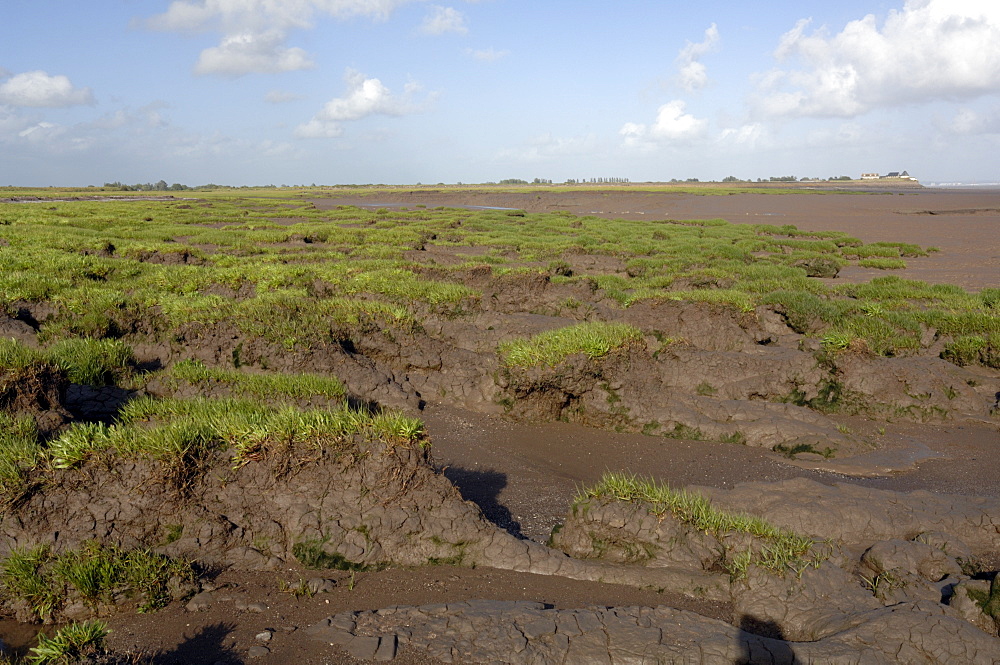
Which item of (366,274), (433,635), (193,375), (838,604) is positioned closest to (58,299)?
(193,375)

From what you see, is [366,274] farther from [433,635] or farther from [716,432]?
[433,635]

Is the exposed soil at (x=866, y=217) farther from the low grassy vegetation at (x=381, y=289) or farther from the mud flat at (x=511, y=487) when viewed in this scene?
the mud flat at (x=511, y=487)

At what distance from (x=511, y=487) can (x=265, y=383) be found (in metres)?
3.61

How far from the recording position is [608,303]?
581 inches

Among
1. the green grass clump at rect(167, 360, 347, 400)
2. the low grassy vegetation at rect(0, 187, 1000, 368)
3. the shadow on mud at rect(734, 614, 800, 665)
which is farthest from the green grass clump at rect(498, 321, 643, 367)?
the shadow on mud at rect(734, 614, 800, 665)

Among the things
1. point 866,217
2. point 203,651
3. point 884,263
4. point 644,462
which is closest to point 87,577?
point 203,651

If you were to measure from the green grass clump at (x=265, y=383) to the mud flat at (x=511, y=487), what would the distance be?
5cm

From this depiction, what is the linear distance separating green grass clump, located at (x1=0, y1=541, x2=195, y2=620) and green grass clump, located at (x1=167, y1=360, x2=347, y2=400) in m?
3.47

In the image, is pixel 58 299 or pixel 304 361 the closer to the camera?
pixel 304 361

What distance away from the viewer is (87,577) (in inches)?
173

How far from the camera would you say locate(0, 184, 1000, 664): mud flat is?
13.8 ft

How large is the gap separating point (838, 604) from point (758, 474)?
3243mm

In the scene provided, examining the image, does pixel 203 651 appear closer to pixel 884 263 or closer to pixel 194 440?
pixel 194 440

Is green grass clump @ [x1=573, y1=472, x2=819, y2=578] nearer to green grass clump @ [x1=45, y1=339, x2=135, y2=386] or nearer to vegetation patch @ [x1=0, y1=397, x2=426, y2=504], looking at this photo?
vegetation patch @ [x1=0, y1=397, x2=426, y2=504]
